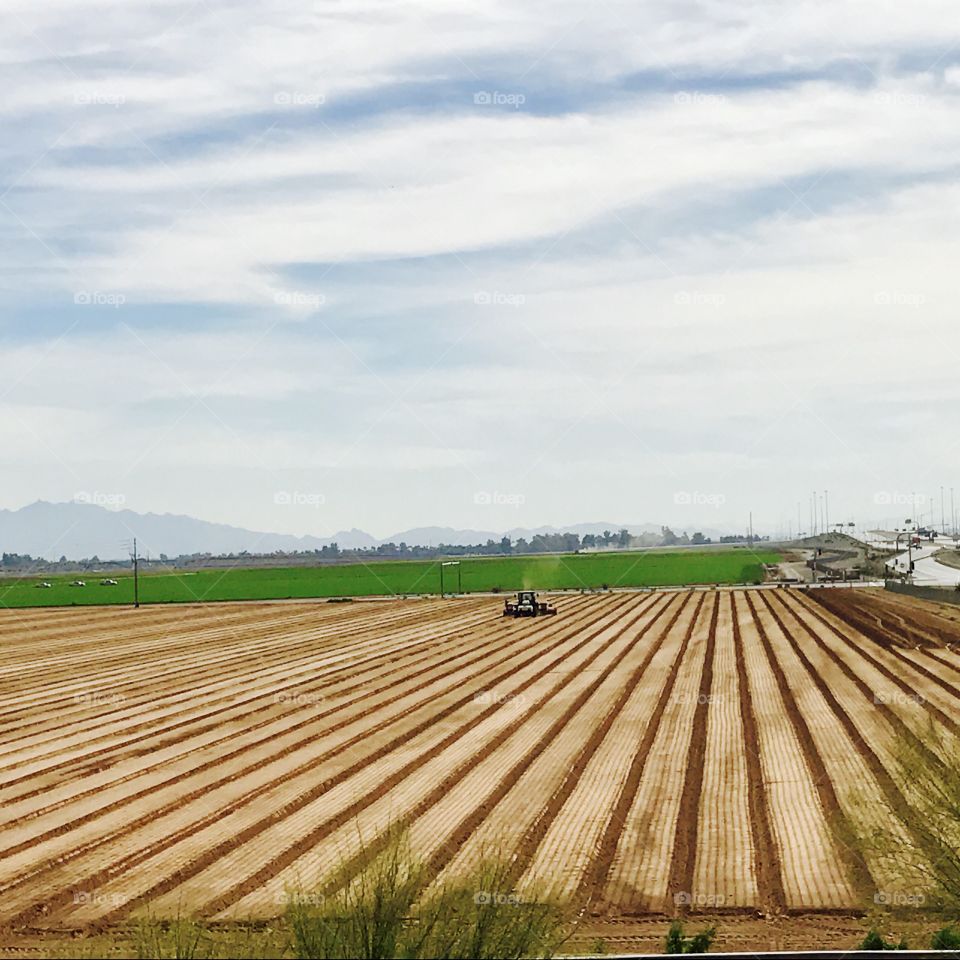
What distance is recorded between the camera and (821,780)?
23.1m

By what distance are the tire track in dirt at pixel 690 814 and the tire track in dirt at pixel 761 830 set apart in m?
1.04

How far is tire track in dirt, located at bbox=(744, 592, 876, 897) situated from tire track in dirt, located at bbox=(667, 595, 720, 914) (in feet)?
7.91

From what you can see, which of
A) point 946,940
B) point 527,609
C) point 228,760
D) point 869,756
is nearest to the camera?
point 946,940

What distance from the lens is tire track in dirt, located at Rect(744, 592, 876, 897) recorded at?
17000 mm

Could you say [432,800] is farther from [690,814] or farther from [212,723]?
[212,723]

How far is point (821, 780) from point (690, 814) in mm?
4169

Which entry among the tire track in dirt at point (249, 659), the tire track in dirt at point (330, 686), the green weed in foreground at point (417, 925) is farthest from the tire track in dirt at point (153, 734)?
the green weed in foreground at point (417, 925)

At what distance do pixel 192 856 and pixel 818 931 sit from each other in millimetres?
10452

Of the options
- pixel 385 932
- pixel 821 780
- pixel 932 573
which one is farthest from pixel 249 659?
pixel 932 573

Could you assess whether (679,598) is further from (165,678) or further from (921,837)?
(921,837)

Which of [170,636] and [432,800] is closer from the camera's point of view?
[432,800]

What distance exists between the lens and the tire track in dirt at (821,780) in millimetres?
17000

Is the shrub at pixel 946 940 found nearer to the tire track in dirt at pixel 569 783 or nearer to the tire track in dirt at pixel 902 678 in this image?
the tire track in dirt at pixel 569 783

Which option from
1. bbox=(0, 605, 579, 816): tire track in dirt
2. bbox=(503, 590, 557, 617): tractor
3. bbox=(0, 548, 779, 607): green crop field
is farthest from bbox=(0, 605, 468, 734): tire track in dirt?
bbox=(0, 548, 779, 607): green crop field
